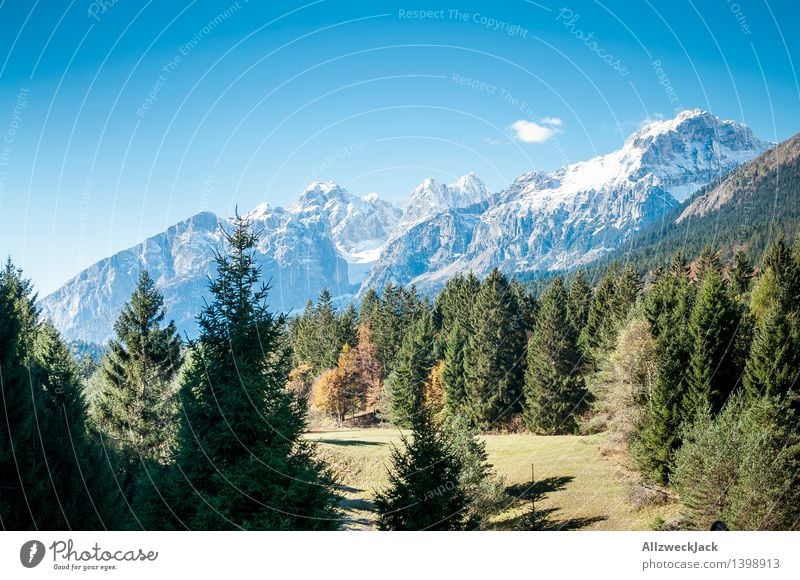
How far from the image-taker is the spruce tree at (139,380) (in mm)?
21812

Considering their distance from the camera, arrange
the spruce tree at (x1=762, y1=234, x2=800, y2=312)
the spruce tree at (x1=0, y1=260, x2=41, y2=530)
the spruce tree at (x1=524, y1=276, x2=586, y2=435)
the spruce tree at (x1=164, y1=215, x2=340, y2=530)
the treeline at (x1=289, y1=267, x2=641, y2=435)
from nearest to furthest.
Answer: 1. the spruce tree at (x1=164, y1=215, x2=340, y2=530)
2. the spruce tree at (x1=0, y1=260, x2=41, y2=530)
3. the spruce tree at (x1=762, y1=234, x2=800, y2=312)
4. the spruce tree at (x1=524, y1=276, x2=586, y2=435)
5. the treeline at (x1=289, y1=267, x2=641, y2=435)

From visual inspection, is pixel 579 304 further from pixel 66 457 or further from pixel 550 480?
pixel 66 457

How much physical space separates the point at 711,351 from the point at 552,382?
1993cm

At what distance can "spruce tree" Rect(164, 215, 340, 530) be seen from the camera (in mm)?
9188

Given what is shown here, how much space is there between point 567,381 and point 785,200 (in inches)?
7471

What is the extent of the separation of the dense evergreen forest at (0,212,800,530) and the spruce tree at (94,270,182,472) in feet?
0.30

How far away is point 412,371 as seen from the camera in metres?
50.9

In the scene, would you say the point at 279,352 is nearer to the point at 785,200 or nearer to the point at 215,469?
the point at 215,469

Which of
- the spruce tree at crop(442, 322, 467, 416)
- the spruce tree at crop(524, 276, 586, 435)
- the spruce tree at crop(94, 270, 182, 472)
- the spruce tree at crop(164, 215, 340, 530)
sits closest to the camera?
the spruce tree at crop(164, 215, 340, 530)

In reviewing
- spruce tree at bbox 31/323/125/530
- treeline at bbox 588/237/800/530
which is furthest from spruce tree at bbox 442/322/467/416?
spruce tree at bbox 31/323/125/530

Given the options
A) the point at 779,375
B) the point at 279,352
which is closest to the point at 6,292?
the point at 279,352

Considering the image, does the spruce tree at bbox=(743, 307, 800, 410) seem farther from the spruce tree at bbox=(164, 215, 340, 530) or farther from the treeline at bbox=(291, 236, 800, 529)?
the spruce tree at bbox=(164, 215, 340, 530)

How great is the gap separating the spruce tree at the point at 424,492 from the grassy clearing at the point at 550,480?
1850 millimetres
